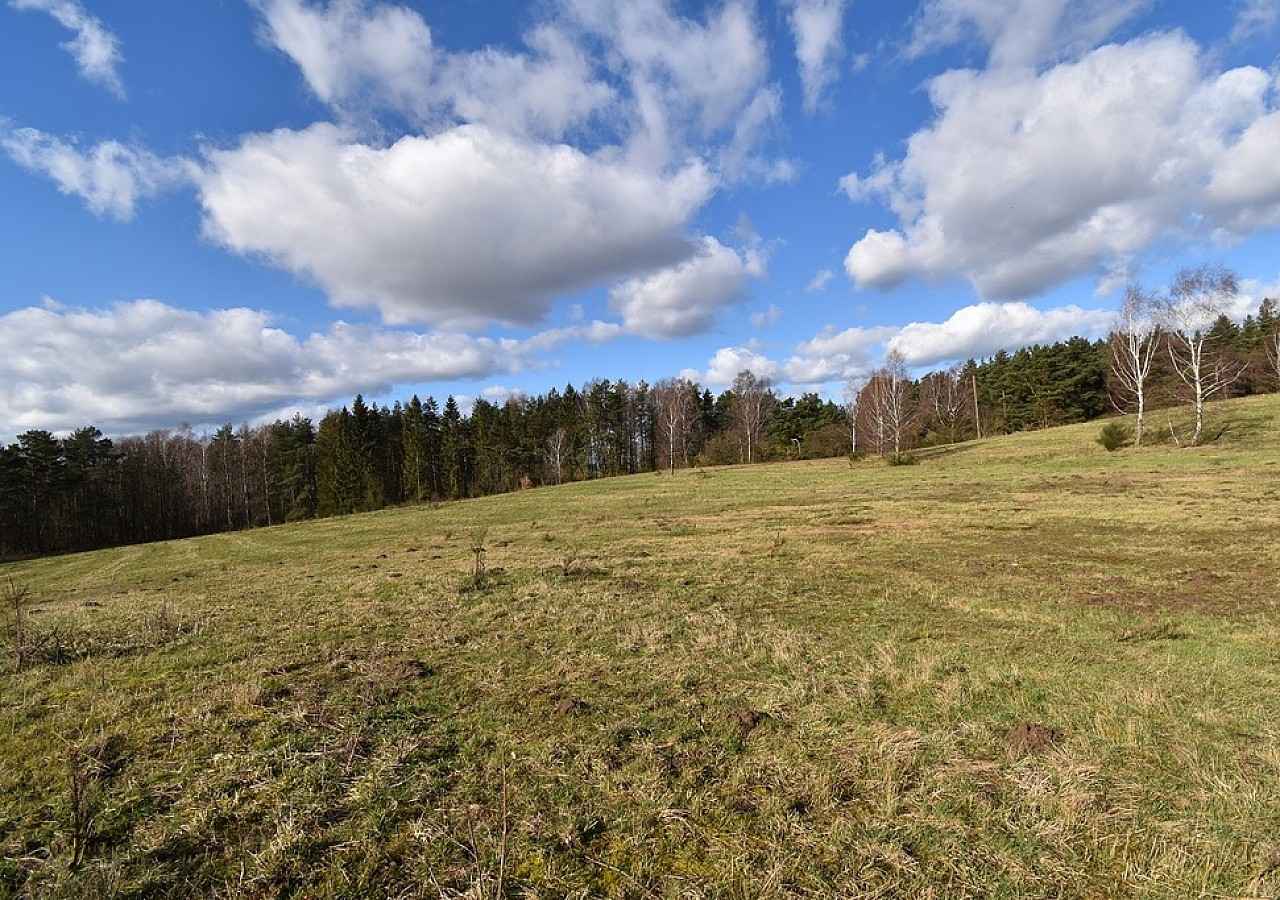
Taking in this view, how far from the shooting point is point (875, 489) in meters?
28.5

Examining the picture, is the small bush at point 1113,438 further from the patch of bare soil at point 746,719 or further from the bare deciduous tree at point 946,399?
the patch of bare soil at point 746,719

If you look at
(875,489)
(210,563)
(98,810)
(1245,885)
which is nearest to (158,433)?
(210,563)

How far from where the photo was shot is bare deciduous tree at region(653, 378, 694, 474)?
233ft

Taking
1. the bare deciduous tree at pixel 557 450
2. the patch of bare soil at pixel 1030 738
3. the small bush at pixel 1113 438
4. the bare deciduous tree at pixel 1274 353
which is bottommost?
the patch of bare soil at pixel 1030 738

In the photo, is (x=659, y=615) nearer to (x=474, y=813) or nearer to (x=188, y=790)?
(x=474, y=813)

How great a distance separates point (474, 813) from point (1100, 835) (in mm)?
3787

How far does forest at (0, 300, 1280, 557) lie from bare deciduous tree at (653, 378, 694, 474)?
29 cm

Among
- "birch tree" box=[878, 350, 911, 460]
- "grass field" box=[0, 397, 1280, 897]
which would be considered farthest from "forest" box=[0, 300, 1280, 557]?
"grass field" box=[0, 397, 1280, 897]

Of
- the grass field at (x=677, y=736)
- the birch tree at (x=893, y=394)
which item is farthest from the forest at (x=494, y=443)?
the grass field at (x=677, y=736)

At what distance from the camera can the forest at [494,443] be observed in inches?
2213

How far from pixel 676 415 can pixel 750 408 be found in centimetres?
972

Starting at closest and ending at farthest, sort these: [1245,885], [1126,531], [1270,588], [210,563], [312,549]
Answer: [1245,885] → [1270,588] → [1126,531] → [210,563] → [312,549]

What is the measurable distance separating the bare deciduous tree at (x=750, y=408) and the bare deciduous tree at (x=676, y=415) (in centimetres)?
640

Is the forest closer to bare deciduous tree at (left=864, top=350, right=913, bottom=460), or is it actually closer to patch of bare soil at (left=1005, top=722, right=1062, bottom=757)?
bare deciduous tree at (left=864, top=350, right=913, bottom=460)
